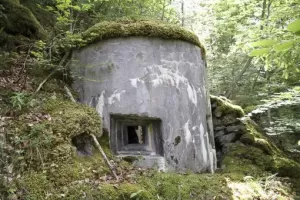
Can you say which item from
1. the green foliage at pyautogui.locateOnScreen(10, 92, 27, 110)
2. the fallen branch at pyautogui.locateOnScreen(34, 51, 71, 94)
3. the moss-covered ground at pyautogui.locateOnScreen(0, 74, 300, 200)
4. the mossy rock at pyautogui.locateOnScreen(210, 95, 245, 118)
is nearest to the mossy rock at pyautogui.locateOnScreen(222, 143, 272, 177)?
the moss-covered ground at pyautogui.locateOnScreen(0, 74, 300, 200)

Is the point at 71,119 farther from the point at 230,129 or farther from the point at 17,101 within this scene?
the point at 230,129

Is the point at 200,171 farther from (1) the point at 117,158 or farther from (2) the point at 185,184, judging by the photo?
(1) the point at 117,158

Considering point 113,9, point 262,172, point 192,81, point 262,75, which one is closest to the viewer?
point 192,81

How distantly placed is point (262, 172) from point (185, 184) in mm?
2951

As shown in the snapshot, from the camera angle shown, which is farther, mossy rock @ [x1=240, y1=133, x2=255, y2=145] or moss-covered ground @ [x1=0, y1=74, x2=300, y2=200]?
mossy rock @ [x1=240, y1=133, x2=255, y2=145]

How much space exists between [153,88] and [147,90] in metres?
0.14

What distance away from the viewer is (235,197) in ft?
18.8

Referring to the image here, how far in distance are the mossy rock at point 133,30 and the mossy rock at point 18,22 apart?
5.61 feet

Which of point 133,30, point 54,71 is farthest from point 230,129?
point 54,71

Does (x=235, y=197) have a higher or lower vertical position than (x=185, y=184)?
lower

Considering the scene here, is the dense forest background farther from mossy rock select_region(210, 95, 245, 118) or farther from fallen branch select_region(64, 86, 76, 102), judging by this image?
mossy rock select_region(210, 95, 245, 118)

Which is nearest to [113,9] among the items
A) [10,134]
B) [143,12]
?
[143,12]

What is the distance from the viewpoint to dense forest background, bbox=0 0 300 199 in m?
4.14

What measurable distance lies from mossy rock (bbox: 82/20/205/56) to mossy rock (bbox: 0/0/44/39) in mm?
1711
